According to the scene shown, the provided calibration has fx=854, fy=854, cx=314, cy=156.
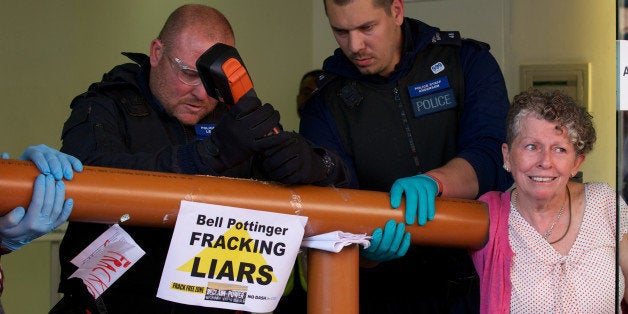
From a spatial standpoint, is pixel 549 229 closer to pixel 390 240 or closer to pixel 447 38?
pixel 390 240

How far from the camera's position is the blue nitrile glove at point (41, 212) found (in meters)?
1.42

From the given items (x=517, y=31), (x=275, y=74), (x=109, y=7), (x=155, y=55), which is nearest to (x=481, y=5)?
(x=517, y=31)

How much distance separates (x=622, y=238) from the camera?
2008 mm

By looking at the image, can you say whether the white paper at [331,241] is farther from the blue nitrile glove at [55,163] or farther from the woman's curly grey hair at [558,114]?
the woman's curly grey hair at [558,114]

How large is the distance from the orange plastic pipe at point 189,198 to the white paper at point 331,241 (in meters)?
0.01

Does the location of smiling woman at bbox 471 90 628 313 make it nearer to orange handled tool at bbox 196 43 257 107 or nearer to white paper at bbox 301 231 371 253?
white paper at bbox 301 231 371 253

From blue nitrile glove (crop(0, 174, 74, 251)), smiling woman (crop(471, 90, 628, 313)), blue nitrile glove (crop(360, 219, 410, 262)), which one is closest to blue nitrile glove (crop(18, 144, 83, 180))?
blue nitrile glove (crop(0, 174, 74, 251))

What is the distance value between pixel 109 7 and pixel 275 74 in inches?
50.9

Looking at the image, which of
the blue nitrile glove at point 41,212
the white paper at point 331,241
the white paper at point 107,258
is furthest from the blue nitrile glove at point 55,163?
the white paper at point 331,241

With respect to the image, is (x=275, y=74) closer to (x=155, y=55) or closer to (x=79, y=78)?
(x=79, y=78)

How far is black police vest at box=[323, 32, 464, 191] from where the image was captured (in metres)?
2.48

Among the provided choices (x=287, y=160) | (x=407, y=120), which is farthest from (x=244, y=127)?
(x=407, y=120)

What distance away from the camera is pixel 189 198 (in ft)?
4.95

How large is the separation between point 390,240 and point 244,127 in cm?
39
